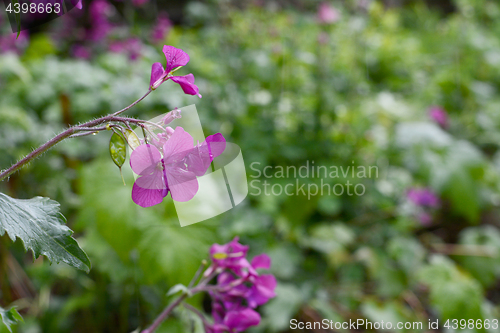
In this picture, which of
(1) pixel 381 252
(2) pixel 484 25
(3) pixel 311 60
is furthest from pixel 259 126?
(2) pixel 484 25

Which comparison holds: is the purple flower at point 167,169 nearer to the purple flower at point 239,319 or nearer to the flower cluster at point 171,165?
the flower cluster at point 171,165

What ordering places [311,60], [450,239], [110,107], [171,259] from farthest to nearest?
[450,239]
[311,60]
[110,107]
[171,259]

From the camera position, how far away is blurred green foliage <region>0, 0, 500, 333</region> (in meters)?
1.15

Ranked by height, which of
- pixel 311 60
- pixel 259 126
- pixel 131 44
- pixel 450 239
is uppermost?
pixel 131 44

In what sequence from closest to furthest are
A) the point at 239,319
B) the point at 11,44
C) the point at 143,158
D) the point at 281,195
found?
the point at 143,158 → the point at 239,319 → the point at 281,195 → the point at 11,44

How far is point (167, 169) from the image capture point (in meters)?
0.36

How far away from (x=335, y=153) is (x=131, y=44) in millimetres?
1170

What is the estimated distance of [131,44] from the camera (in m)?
1.75

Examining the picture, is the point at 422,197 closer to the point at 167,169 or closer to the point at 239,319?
the point at 239,319

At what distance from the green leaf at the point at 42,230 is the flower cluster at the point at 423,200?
1.85 m

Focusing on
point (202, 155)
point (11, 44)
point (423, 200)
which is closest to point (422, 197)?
point (423, 200)

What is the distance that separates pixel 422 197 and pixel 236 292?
1.63 meters

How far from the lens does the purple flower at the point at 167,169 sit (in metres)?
0.35

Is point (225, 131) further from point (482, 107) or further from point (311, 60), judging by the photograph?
point (482, 107)
